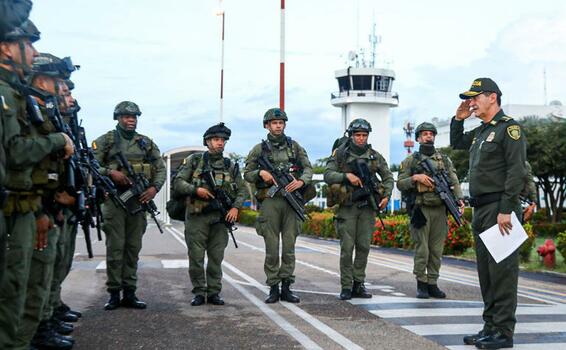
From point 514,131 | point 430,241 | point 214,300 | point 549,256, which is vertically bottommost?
point 214,300

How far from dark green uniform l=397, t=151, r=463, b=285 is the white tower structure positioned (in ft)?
211

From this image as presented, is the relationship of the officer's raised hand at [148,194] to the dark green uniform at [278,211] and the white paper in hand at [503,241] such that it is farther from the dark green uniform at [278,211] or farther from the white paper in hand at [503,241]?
the white paper in hand at [503,241]

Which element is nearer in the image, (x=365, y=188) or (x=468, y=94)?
(x=468, y=94)

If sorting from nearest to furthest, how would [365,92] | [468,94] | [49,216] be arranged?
[49,216] < [468,94] < [365,92]

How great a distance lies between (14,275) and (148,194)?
3.73m

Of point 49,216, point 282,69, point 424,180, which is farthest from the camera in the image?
point 282,69

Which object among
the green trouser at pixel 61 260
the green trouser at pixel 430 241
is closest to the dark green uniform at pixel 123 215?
the green trouser at pixel 61 260

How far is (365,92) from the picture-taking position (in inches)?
2945

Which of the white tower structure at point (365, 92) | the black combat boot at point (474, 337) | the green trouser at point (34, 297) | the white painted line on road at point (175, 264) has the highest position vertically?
the white tower structure at point (365, 92)

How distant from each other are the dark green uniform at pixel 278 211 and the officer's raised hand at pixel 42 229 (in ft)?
12.8

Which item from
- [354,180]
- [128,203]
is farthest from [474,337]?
[128,203]

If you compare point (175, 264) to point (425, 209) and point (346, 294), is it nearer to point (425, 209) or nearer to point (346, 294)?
point (346, 294)

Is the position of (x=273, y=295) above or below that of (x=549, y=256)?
below

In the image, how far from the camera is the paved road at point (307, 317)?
6.30 m
